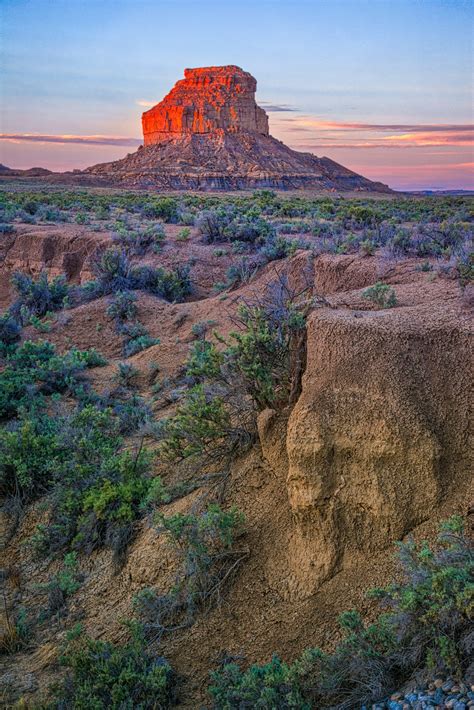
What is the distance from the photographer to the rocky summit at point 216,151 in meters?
86.0

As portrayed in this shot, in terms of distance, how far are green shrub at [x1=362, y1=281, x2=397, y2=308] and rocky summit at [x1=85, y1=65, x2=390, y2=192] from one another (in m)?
77.1

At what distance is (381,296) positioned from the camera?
19.8 ft

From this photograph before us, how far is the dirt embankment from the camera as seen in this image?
4.45 m

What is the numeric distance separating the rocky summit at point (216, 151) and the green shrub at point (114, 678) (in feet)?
260

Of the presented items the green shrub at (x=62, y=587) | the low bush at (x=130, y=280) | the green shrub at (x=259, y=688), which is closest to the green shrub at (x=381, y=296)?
the green shrub at (x=259, y=688)

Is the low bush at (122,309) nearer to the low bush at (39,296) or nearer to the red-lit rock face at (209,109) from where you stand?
the low bush at (39,296)

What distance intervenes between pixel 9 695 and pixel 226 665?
165 cm

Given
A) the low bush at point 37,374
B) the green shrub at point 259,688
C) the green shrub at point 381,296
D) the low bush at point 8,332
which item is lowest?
the green shrub at point 259,688

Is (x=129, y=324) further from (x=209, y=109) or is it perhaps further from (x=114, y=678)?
Result: (x=209, y=109)

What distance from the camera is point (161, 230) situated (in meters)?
19.2

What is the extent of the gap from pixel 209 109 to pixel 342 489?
363ft

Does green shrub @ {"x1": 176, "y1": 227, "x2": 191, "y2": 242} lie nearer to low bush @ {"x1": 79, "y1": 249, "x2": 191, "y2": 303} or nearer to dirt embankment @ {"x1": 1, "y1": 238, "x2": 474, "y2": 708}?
low bush @ {"x1": 79, "y1": 249, "x2": 191, "y2": 303}

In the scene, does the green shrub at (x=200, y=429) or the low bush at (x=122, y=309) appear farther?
the low bush at (x=122, y=309)

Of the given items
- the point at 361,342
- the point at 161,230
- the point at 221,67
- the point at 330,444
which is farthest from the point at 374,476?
the point at 221,67
